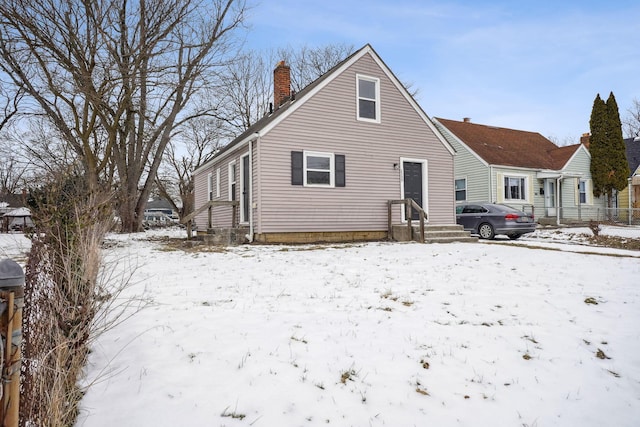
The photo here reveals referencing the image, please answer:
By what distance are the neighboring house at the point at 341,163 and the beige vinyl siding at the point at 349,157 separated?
32 millimetres

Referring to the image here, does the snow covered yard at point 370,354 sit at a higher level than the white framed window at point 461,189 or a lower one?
lower

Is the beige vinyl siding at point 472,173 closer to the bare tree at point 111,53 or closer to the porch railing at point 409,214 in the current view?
the porch railing at point 409,214

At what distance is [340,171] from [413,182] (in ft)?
10.2

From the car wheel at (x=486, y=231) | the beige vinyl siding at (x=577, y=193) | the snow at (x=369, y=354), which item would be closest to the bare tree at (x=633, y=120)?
the beige vinyl siding at (x=577, y=193)

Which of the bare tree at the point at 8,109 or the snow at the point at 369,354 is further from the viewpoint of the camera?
the bare tree at the point at 8,109

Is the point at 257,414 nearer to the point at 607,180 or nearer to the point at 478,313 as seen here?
the point at 478,313

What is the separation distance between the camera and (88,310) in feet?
9.13

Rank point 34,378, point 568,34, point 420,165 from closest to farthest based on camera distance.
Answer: point 34,378
point 420,165
point 568,34

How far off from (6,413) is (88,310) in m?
1.40

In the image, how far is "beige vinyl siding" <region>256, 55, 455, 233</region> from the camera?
1155 cm

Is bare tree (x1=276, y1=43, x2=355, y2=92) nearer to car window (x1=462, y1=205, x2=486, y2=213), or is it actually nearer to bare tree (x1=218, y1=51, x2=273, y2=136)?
bare tree (x1=218, y1=51, x2=273, y2=136)

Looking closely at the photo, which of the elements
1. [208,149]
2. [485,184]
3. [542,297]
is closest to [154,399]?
[542,297]

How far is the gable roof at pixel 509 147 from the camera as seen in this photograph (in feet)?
70.6

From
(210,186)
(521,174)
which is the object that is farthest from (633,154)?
(210,186)
